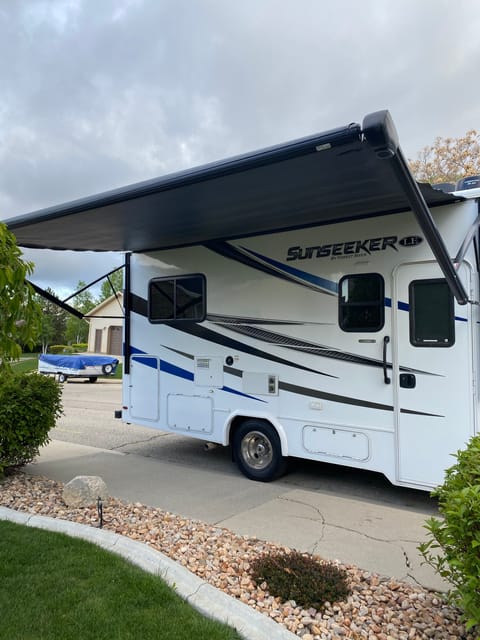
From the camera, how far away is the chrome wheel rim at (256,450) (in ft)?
19.2

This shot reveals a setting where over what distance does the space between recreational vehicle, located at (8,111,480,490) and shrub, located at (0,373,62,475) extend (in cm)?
156

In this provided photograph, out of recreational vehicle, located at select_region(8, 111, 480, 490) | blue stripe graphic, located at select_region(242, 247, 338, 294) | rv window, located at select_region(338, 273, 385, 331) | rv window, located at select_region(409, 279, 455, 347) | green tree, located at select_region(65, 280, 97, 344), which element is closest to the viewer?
recreational vehicle, located at select_region(8, 111, 480, 490)

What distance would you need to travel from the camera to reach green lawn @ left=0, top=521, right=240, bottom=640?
267cm

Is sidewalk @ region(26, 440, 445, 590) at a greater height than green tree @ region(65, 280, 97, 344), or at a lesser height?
lesser

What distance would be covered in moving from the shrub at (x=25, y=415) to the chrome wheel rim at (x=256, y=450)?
2196 mm

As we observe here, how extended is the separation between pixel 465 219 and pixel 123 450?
18.9ft

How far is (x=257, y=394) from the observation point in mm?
5820

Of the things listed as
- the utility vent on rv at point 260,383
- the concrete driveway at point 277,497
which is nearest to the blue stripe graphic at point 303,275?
the utility vent on rv at point 260,383

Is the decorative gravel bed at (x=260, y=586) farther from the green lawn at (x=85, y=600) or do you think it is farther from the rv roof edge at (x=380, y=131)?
Result: the rv roof edge at (x=380, y=131)

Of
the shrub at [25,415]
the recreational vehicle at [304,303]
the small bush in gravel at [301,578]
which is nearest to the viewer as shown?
the small bush in gravel at [301,578]

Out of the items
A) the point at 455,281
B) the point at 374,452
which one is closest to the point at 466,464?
the point at 455,281

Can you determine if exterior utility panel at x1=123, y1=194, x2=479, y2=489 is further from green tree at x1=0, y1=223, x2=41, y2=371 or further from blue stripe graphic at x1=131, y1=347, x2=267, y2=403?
green tree at x1=0, y1=223, x2=41, y2=371

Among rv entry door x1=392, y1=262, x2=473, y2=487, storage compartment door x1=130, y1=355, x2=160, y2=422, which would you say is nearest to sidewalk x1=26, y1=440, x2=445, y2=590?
rv entry door x1=392, y1=262, x2=473, y2=487

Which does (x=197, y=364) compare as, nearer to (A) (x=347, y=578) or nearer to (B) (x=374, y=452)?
(B) (x=374, y=452)
